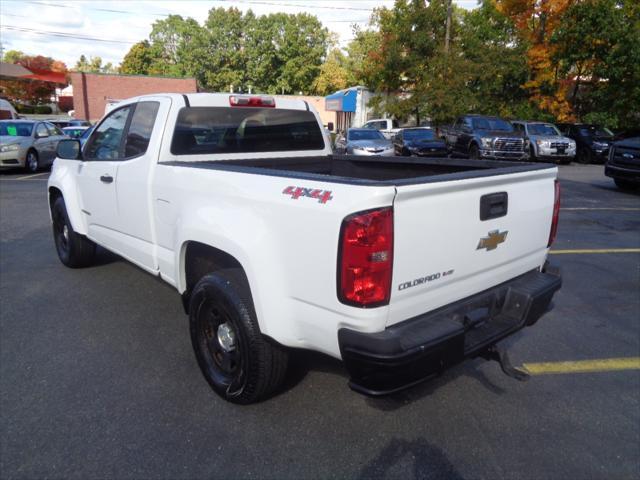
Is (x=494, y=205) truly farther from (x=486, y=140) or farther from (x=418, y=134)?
(x=418, y=134)

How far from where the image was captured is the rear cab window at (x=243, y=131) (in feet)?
12.6

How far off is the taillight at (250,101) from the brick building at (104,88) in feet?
138

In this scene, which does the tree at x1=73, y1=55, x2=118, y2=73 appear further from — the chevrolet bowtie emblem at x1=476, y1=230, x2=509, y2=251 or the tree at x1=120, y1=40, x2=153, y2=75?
the chevrolet bowtie emblem at x1=476, y1=230, x2=509, y2=251

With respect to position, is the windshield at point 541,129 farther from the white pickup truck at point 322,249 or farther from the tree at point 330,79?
the tree at point 330,79

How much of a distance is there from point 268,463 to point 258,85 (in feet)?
202

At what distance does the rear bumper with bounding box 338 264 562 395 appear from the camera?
2.24 meters

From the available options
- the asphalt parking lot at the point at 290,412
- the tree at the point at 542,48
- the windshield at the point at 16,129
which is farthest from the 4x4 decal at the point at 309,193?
the tree at the point at 542,48

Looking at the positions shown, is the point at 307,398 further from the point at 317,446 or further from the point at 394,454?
the point at 394,454

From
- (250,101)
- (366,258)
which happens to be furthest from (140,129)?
(366,258)

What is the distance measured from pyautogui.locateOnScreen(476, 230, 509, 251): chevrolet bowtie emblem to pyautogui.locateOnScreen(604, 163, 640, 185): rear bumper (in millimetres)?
11807

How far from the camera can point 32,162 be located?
15742 millimetres

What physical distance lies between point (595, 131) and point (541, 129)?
131 inches

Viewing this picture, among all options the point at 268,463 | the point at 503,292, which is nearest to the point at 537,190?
the point at 503,292

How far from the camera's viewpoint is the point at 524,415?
3055 millimetres
